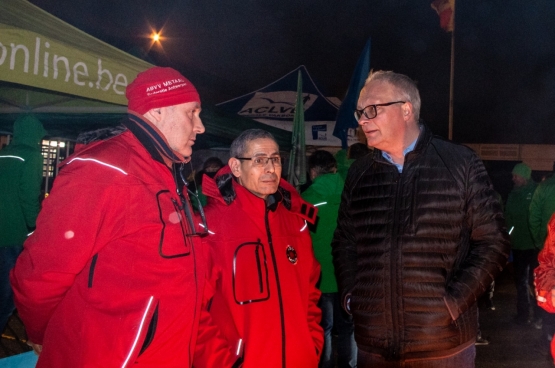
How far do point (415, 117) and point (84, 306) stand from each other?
198 centimetres

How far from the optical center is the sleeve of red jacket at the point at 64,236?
1.83 metres

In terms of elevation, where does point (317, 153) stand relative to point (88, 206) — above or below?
above

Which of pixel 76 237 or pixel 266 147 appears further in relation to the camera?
pixel 266 147

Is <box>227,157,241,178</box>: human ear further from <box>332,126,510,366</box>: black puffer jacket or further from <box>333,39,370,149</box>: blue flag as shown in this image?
<box>333,39,370,149</box>: blue flag

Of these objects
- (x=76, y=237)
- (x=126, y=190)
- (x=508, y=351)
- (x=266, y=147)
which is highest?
(x=266, y=147)

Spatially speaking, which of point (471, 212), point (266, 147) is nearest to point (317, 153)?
point (266, 147)

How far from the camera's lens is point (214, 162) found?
7.01 meters

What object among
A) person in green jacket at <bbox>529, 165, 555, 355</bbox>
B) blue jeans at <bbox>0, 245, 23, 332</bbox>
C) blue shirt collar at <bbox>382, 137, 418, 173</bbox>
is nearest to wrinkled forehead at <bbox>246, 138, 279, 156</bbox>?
blue shirt collar at <bbox>382, 137, 418, 173</bbox>

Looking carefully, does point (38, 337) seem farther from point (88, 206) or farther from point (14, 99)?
point (14, 99)

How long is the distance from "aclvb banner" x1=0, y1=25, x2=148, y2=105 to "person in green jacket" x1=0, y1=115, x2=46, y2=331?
1.75 metres

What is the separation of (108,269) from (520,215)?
7745 mm

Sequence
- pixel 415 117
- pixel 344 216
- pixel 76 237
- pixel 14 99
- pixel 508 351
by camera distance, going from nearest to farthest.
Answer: pixel 76 237 → pixel 415 117 → pixel 344 216 → pixel 14 99 → pixel 508 351

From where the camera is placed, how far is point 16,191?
16.6 feet

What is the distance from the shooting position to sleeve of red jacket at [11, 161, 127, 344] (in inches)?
72.2
